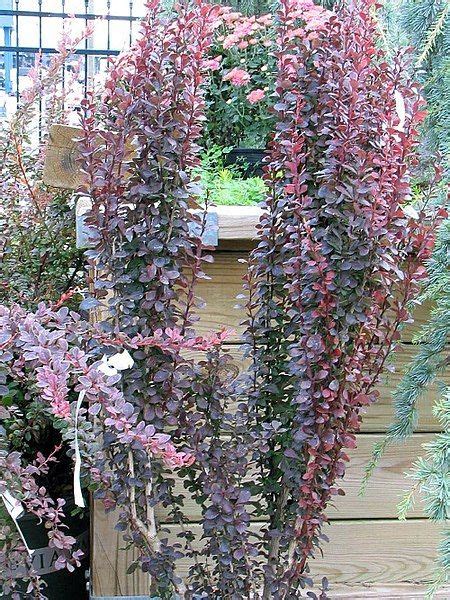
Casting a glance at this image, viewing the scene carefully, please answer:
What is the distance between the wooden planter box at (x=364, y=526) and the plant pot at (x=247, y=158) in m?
0.75

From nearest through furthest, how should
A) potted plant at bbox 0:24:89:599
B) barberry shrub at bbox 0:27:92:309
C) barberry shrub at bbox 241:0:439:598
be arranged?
barberry shrub at bbox 241:0:439:598 < potted plant at bbox 0:24:89:599 < barberry shrub at bbox 0:27:92:309

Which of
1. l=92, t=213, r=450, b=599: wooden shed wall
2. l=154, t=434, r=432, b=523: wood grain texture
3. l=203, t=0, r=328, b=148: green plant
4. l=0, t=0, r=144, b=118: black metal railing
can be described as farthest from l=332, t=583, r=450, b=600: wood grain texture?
l=0, t=0, r=144, b=118: black metal railing

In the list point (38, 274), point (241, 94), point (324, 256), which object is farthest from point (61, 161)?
point (241, 94)

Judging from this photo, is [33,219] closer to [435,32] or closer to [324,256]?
[324,256]

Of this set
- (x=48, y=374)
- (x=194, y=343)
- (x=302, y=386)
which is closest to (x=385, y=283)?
(x=302, y=386)

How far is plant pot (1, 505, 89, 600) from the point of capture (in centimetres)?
184

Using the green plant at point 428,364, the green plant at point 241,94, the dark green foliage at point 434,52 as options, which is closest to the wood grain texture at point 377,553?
the green plant at point 428,364

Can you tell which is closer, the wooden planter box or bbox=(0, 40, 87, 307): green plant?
the wooden planter box

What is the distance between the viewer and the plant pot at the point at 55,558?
1.84 metres

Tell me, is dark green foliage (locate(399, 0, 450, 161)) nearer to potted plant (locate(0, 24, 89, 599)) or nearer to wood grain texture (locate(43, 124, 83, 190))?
wood grain texture (locate(43, 124, 83, 190))

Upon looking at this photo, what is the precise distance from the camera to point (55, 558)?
1860mm

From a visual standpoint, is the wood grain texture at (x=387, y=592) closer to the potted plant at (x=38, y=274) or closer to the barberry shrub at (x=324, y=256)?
the barberry shrub at (x=324, y=256)

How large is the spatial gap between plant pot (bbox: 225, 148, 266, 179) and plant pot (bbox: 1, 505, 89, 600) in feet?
3.81

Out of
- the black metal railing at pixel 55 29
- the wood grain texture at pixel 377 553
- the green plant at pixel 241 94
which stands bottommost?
the wood grain texture at pixel 377 553
